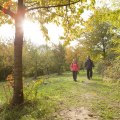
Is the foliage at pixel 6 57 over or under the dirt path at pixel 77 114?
over

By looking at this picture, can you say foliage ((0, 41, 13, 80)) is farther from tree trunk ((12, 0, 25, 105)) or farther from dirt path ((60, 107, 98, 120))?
dirt path ((60, 107, 98, 120))

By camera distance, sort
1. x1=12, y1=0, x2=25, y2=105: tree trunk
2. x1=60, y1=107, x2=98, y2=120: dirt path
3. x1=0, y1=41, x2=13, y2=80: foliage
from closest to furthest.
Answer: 1. x1=60, y1=107, x2=98, y2=120: dirt path
2. x1=12, y1=0, x2=25, y2=105: tree trunk
3. x1=0, y1=41, x2=13, y2=80: foliage

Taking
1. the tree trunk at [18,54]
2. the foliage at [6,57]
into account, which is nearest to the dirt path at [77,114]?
the tree trunk at [18,54]

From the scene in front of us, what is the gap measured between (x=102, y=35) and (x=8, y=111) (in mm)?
31014

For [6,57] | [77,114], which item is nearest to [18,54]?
[77,114]

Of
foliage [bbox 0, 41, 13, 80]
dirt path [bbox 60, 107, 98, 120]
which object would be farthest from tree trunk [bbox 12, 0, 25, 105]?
foliage [bbox 0, 41, 13, 80]

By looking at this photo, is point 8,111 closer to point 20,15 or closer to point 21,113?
point 21,113

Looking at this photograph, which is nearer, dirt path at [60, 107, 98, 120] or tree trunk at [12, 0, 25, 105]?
dirt path at [60, 107, 98, 120]

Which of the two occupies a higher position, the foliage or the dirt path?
the foliage

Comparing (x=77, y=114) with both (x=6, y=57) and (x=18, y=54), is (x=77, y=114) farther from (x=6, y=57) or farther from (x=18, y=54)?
A: (x=6, y=57)

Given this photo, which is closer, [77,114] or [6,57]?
[77,114]

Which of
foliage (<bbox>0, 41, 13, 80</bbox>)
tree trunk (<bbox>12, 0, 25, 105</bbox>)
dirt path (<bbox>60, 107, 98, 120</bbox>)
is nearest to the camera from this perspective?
dirt path (<bbox>60, 107, 98, 120</bbox>)

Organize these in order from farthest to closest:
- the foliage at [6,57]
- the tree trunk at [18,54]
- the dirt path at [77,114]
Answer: the foliage at [6,57]
the tree trunk at [18,54]
the dirt path at [77,114]

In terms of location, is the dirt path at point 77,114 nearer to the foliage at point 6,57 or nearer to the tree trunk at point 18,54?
the tree trunk at point 18,54
